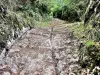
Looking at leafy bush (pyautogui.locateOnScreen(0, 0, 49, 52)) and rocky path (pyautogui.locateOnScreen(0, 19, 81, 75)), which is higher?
leafy bush (pyautogui.locateOnScreen(0, 0, 49, 52))

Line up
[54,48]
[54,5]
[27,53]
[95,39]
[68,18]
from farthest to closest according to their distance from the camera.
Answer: [54,5], [68,18], [54,48], [27,53], [95,39]

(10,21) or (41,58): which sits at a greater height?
(10,21)

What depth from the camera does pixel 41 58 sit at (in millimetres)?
5145

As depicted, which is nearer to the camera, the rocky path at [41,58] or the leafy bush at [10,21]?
the rocky path at [41,58]

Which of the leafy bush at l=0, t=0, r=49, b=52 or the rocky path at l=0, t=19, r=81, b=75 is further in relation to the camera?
the leafy bush at l=0, t=0, r=49, b=52

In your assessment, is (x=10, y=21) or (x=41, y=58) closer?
(x=41, y=58)

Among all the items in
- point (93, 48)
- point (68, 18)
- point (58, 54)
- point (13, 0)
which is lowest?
point (68, 18)

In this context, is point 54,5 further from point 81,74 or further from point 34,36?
point 81,74

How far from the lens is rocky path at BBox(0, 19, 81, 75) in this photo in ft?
14.2

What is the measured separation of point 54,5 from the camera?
16.4 meters

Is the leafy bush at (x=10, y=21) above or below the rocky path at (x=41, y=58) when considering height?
above

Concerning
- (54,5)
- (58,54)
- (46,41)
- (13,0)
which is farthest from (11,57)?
(54,5)

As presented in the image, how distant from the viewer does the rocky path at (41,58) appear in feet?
14.2

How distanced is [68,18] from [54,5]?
3104 mm
